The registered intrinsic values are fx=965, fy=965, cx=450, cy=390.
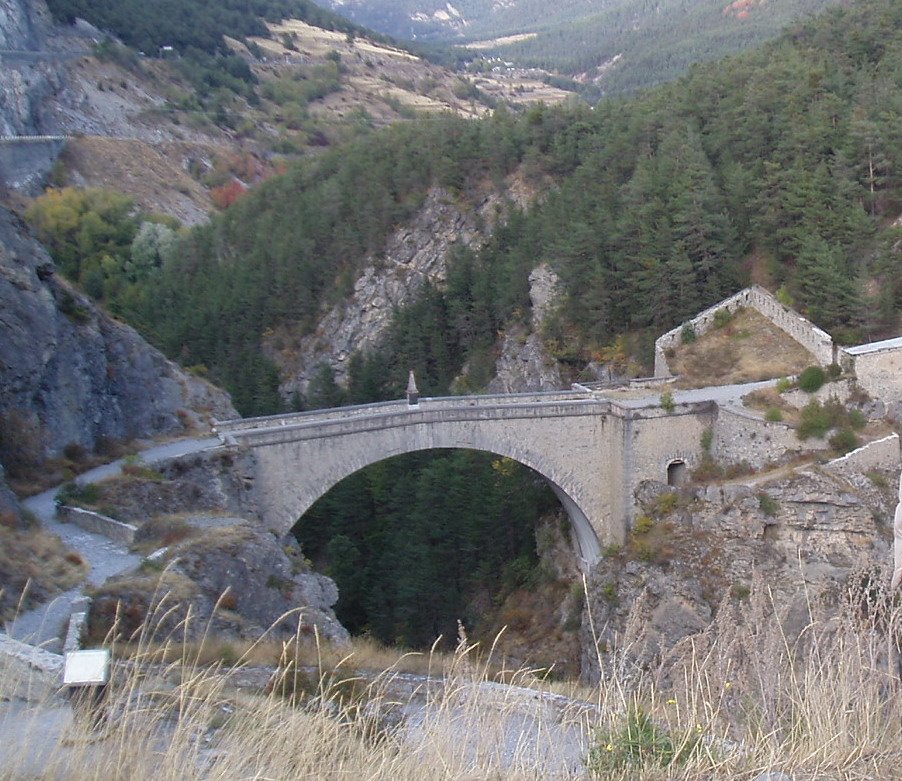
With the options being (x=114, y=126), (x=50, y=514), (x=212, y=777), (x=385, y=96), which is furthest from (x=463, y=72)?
(x=212, y=777)

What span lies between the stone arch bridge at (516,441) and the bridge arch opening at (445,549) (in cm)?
313

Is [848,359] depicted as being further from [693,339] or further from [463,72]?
[463,72]

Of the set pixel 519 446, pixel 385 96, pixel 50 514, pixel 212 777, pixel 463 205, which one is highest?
pixel 385 96

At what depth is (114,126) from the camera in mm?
71125

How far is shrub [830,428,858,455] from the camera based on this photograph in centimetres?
2297

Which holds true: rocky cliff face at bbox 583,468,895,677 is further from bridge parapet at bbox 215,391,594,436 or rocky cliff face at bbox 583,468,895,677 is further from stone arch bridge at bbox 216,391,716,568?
Answer: bridge parapet at bbox 215,391,594,436

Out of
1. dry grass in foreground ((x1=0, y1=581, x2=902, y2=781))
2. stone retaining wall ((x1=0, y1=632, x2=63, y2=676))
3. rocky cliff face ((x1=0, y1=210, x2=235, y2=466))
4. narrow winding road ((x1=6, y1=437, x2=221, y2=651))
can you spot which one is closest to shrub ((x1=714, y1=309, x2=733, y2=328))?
rocky cliff face ((x1=0, y1=210, x2=235, y2=466))

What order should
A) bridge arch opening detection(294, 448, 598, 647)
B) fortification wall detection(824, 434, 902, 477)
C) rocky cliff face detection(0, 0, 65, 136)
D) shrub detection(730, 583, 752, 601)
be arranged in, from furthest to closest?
rocky cliff face detection(0, 0, 65, 136) → bridge arch opening detection(294, 448, 598, 647) → fortification wall detection(824, 434, 902, 477) → shrub detection(730, 583, 752, 601)

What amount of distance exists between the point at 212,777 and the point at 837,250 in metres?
26.0

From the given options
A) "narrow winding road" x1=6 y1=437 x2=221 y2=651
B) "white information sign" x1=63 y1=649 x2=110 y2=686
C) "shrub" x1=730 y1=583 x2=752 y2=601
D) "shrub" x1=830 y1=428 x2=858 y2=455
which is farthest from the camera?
"shrub" x1=830 y1=428 x2=858 y2=455

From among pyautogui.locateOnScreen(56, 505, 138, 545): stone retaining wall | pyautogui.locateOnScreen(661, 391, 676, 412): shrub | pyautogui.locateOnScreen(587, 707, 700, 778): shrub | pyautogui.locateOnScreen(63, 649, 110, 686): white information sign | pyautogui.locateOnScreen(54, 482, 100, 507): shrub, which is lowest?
pyautogui.locateOnScreen(587, 707, 700, 778): shrub

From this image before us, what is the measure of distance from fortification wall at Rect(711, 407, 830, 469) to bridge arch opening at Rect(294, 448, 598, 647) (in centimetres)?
563

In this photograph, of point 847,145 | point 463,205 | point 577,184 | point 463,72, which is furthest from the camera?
point 463,72

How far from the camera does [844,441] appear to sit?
23031mm
